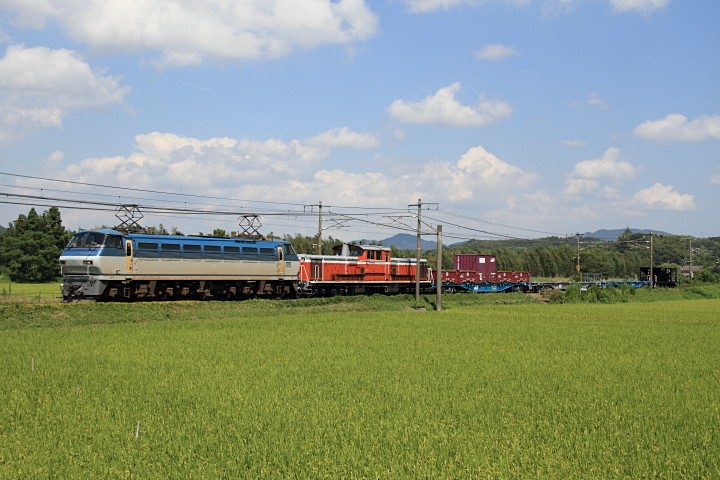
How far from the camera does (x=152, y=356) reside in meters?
23.8

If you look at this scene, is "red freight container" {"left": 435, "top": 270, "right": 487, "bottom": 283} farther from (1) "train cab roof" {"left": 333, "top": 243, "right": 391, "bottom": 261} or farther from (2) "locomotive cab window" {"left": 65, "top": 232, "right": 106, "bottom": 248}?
(2) "locomotive cab window" {"left": 65, "top": 232, "right": 106, "bottom": 248}

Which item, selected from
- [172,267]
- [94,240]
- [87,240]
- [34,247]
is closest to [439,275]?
[172,267]

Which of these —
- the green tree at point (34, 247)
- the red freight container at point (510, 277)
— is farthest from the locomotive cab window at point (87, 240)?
the green tree at point (34, 247)

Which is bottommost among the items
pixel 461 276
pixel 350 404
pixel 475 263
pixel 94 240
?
pixel 350 404

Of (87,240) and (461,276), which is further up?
(87,240)

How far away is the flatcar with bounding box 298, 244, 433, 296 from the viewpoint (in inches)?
2152

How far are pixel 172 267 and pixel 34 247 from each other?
56.5 metres

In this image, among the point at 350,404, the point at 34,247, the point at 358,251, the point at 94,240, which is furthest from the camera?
the point at 34,247

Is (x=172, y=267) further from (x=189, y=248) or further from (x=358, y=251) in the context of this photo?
(x=358, y=251)

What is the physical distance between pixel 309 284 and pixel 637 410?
39907 millimetres

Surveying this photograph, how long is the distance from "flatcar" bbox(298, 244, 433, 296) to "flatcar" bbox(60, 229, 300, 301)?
3208 millimetres

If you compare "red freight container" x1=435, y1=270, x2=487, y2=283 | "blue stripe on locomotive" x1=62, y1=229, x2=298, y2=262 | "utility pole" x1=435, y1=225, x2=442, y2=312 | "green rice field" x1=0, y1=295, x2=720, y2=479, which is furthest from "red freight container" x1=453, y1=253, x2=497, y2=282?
"green rice field" x1=0, y1=295, x2=720, y2=479

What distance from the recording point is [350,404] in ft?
52.6

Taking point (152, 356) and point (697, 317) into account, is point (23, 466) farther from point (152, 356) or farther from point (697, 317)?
point (697, 317)
